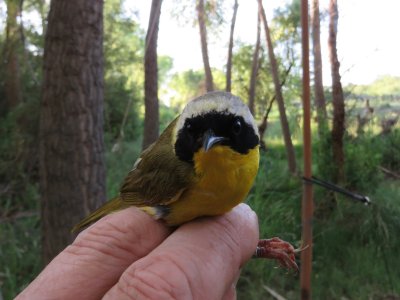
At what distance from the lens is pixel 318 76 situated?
3.22m

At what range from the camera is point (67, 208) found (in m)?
3.06

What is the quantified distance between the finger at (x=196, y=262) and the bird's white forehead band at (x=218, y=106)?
1.09ft

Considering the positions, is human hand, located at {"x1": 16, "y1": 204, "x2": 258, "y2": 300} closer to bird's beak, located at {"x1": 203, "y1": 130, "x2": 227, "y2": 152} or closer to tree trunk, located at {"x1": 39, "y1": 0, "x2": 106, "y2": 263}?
bird's beak, located at {"x1": 203, "y1": 130, "x2": 227, "y2": 152}

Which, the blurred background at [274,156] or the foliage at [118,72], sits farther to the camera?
the foliage at [118,72]

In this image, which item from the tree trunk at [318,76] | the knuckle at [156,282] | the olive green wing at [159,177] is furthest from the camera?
the tree trunk at [318,76]

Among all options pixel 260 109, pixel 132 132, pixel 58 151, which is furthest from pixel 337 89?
pixel 132 132

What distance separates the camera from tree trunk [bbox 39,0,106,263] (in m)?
2.90

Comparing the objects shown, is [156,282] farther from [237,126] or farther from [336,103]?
[336,103]

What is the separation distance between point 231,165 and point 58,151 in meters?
1.99

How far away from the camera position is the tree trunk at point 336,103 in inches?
107

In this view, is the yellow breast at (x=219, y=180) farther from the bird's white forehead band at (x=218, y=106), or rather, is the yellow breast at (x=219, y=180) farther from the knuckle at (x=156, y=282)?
the knuckle at (x=156, y=282)

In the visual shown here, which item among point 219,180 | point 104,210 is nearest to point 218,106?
point 219,180

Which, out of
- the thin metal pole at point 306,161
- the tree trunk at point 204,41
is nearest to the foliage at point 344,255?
the tree trunk at point 204,41

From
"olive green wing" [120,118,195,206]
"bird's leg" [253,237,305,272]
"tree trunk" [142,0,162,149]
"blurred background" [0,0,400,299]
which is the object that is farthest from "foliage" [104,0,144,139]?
"bird's leg" [253,237,305,272]
